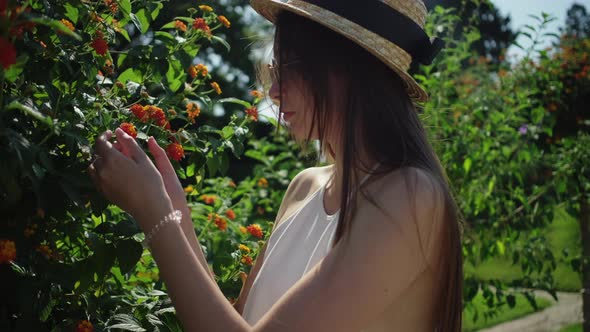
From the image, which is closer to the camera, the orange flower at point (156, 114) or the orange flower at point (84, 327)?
the orange flower at point (84, 327)

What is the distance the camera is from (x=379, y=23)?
1.55 m


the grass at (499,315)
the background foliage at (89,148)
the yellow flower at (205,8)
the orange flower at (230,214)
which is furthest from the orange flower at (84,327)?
the grass at (499,315)

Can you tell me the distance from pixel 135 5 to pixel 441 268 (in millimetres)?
1132

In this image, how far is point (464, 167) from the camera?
412 centimetres

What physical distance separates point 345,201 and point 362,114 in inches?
7.4

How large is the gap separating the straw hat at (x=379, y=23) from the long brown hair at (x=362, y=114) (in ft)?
0.11

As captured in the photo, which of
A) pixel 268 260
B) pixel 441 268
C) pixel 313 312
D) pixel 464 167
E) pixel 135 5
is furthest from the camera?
pixel 464 167

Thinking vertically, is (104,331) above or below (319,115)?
below

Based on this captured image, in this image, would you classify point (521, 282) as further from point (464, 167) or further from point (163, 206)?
point (163, 206)

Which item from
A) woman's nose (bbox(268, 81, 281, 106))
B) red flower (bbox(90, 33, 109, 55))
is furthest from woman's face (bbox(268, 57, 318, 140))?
red flower (bbox(90, 33, 109, 55))

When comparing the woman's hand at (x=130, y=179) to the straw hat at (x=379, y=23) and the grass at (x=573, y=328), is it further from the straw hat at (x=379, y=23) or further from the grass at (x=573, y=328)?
the grass at (x=573, y=328)

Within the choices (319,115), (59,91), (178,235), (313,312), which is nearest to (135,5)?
(59,91)

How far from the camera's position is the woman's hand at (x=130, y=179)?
1.35 metres

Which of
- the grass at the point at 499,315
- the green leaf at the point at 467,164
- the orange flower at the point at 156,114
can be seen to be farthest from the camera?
the grass at the point at 499,315
